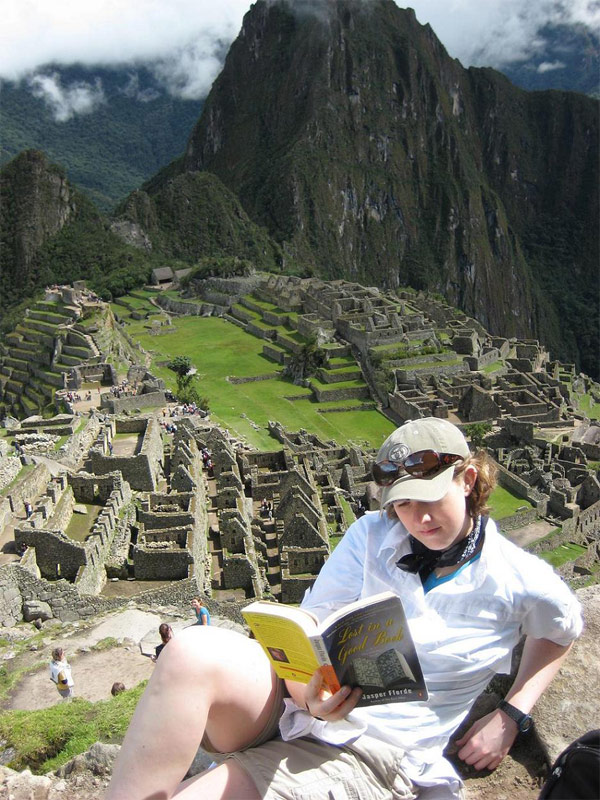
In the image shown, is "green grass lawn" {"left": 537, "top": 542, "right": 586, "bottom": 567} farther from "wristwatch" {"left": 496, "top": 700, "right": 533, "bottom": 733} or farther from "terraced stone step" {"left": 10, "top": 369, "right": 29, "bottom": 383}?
"terraced stone step" {"left": 10, "top": 369, "right": 29, "bottom": 383}

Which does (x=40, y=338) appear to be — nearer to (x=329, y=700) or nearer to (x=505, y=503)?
(x=505, y=503)

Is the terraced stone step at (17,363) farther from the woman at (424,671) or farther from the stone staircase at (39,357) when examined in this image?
the woman at (424,671)

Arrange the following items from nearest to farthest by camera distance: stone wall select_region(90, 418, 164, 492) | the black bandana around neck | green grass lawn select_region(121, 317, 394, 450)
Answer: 1. the black bandana around neck
2. stone wall select_region(90, 418, 164, 492)
3. green grass lawn select_region(121, 317, 394, 450)

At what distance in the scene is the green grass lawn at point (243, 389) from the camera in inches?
1667

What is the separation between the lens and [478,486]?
4.97 metres

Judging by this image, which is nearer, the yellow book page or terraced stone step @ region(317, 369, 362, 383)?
the yellow book page

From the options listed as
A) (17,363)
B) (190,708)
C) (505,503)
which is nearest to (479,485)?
(190,708)

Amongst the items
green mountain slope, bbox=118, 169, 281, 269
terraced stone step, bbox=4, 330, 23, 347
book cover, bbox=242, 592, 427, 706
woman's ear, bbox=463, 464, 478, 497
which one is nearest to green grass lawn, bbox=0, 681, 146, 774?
book cover, bbox=242, 592, 427, 706

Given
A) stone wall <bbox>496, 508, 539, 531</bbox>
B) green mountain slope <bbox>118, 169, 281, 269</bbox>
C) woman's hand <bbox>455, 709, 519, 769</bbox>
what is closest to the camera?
woman's hand <bbox>455, 709, 519, 769</bbox>

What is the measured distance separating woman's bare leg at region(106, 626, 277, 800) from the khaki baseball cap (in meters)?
1.27

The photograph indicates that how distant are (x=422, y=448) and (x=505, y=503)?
2695 centimetres

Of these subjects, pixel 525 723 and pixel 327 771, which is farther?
pixel 525 723

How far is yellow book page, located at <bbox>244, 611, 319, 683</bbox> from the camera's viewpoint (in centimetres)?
430

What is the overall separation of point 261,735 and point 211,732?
0.29m
